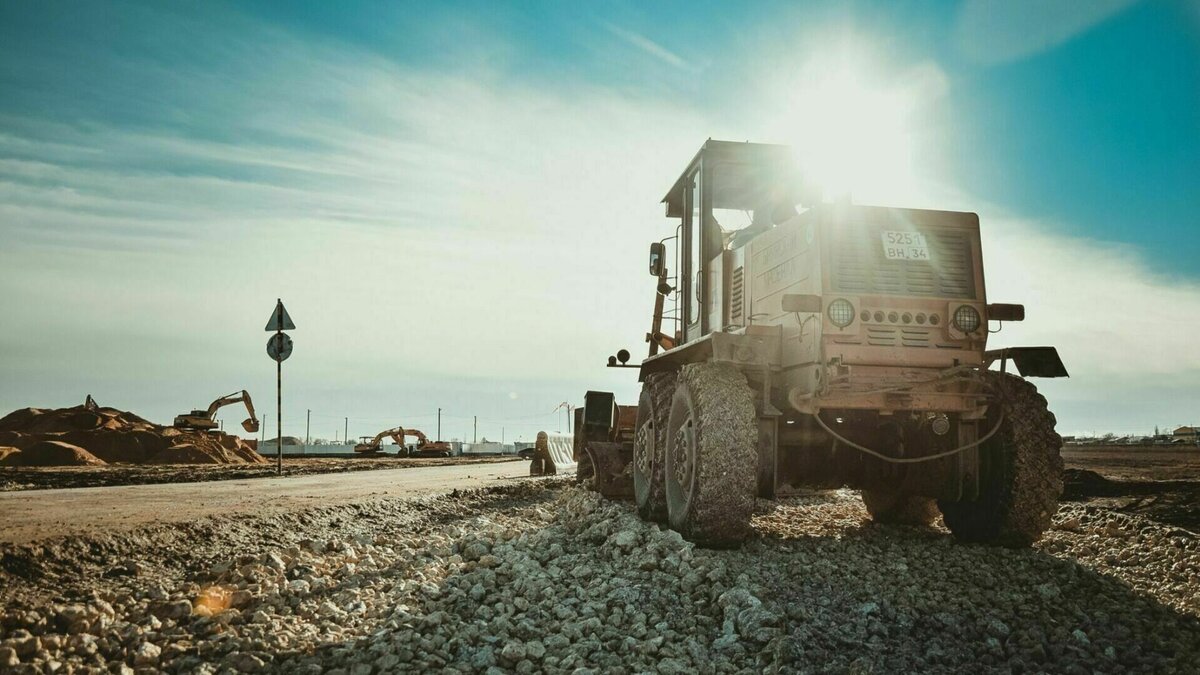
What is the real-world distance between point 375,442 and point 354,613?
151 ft

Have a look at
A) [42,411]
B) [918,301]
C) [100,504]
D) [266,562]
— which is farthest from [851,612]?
[42,411]

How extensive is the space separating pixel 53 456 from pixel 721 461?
23894 millimetres

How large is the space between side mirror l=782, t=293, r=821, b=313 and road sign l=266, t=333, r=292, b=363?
11.8 meters

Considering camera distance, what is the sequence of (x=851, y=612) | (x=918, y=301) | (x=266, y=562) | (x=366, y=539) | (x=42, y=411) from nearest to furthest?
(x=851, y=612)
(x=266, y=562)
(x=918, y=301)
(x=366, y=539)
(x=42, y=411)

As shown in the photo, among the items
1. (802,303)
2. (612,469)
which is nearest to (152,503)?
(612,469)

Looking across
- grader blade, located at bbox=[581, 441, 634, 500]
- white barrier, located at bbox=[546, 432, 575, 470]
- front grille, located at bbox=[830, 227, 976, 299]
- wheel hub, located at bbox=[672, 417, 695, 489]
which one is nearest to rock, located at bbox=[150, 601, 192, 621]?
wheel hub, located at bbox=[672, 417, 695, 489]

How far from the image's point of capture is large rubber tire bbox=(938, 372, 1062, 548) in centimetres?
691

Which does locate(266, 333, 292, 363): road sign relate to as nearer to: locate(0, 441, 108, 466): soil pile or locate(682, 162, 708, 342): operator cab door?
locate(682, 162, 708, 342): operator cab door

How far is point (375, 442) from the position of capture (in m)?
49.6

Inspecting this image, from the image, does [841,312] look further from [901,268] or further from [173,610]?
[173,610]

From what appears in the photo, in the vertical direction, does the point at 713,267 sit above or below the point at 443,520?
above

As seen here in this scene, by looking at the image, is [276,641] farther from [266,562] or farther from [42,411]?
[42,411]

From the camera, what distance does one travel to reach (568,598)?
5.54 metres

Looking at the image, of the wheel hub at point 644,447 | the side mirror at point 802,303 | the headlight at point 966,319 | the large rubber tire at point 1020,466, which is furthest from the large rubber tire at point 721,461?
the large rubber tire at point 1020,466
